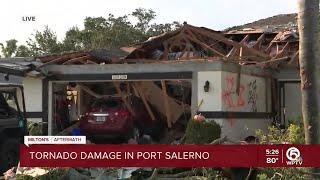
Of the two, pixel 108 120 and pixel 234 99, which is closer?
pixel 234 99

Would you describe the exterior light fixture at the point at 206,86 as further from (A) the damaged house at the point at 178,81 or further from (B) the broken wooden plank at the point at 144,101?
(B) the broken wooden plank at the point at 144,101

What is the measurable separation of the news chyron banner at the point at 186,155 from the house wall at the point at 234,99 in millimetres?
11196

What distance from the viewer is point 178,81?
21.9 m

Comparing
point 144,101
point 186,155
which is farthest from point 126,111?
point 186,155

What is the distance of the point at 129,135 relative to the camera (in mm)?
21719

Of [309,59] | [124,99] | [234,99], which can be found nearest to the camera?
[309,59]

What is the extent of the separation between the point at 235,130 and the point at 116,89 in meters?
4.78

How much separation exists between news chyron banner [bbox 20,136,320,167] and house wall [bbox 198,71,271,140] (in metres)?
11.2

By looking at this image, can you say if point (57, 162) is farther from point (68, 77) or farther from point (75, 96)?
point (75, 96)

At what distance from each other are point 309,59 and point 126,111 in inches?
525

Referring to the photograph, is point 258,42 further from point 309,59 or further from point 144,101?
point 309,59

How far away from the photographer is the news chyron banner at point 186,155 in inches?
323

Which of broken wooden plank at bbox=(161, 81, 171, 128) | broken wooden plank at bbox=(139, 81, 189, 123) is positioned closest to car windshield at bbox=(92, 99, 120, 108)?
broken wooden plank at bbox=(139, 81, 189, 123)

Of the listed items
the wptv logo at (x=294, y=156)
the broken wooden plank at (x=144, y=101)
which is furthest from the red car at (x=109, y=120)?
the wptv logo at (x=294, y=156)
